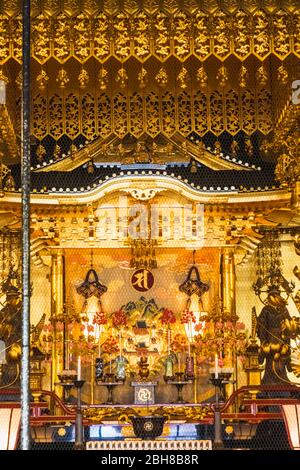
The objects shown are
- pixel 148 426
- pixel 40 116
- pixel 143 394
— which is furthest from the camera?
pixel 143 394

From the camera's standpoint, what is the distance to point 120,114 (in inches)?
329

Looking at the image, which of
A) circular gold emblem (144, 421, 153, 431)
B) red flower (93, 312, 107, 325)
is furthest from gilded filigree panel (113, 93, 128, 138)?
circular gold emblem (144, 421, 153, 431)

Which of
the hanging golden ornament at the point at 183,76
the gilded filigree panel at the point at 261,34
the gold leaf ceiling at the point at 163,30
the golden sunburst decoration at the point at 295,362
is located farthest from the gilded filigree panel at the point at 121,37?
the golden sunburst decoration at the point at 295,362

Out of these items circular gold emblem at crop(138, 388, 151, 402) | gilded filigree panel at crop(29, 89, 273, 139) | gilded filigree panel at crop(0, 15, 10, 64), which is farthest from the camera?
circular gold emblem at crop(138, 388, 151, 402)

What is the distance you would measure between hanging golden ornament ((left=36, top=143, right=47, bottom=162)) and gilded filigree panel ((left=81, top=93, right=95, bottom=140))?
0.43 metres

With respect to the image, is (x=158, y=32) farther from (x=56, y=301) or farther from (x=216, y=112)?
(x=56, y=301)

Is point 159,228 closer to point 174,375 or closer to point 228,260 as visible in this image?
point 228,260

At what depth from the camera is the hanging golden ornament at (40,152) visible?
8.63m

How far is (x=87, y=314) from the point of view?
374 inches

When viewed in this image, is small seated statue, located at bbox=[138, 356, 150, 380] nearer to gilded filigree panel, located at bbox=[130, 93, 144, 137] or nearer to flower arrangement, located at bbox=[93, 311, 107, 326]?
flower arrangement, located at bbox=[93, 311, 107, 326]

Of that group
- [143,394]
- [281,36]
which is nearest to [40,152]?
[143,394]

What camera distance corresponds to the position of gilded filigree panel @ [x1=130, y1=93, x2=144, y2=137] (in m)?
8.24

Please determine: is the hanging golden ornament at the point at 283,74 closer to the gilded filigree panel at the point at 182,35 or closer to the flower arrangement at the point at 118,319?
Result: the gilded filigree panel at the point at 182,35

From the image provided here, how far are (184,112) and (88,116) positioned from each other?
81cm
